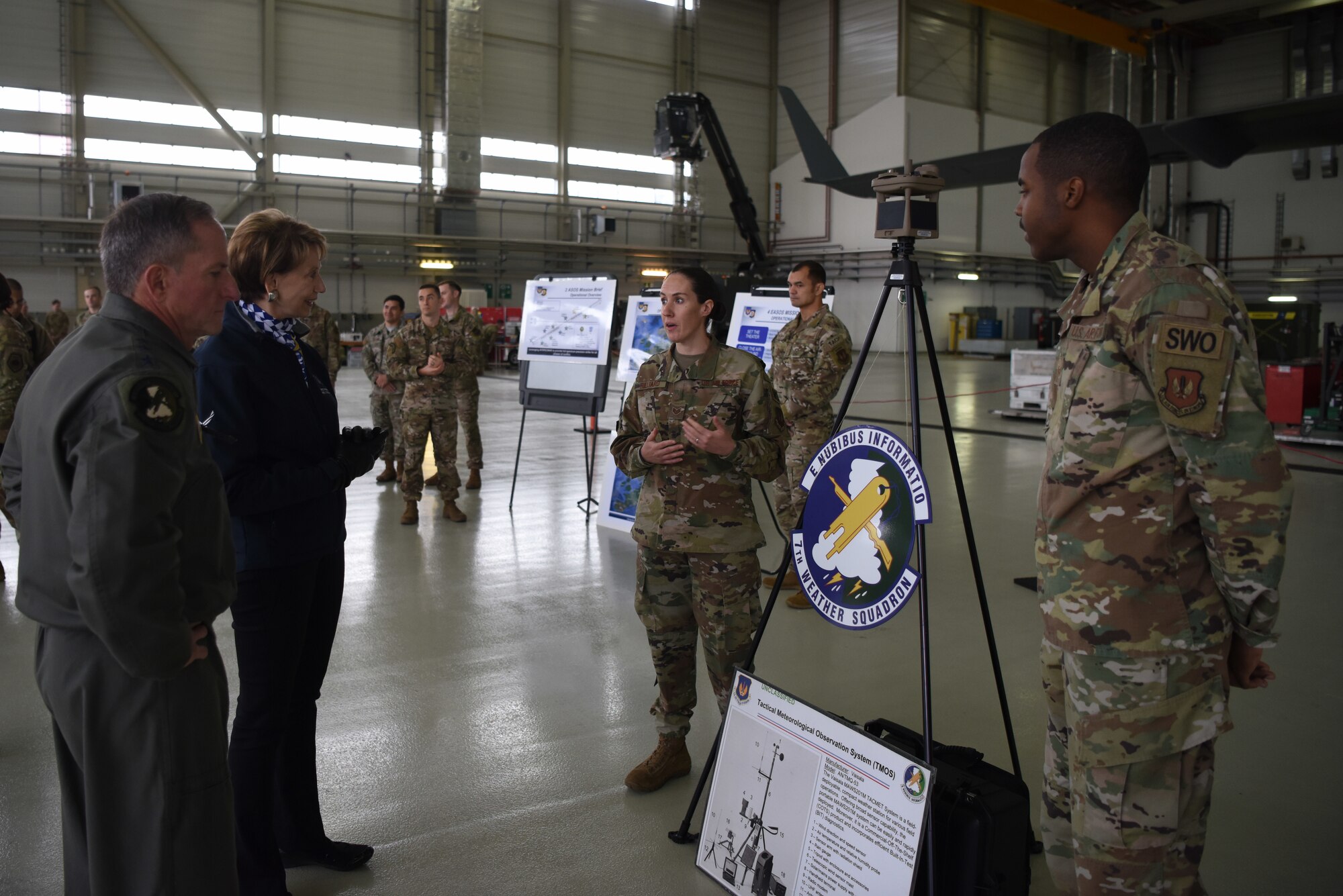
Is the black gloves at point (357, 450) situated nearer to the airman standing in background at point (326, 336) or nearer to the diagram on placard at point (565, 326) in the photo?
the diagram on placard at point (565, 326)

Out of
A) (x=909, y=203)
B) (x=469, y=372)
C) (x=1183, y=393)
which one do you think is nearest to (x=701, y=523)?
(x=909, y=203)

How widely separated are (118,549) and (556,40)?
23.1m

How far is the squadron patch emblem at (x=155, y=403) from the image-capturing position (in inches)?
56.3

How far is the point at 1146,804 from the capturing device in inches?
61.6

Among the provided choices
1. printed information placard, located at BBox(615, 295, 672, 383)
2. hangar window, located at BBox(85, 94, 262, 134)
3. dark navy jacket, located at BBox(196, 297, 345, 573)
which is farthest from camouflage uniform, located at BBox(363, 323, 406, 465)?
hangar window, located at BBox(85, 94, 262, 134)

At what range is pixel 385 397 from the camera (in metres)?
7.93

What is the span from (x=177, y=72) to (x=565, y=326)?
1588 cm

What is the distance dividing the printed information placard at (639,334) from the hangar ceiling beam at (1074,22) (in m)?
15.1

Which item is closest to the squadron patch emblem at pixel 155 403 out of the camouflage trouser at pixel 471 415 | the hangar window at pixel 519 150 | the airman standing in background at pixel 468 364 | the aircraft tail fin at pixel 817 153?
the airman standing in background at pixel 468 364

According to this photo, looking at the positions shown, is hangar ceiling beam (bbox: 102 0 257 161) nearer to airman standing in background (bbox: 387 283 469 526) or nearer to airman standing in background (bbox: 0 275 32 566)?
airman standing in background (bbox: 387 283 469 526)

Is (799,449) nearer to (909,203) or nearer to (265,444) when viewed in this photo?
(909,203)

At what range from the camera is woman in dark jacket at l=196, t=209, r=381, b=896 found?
2066 millimetres

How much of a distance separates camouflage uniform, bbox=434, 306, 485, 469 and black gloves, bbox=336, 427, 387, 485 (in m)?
4.60

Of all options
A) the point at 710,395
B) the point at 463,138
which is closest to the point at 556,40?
the point at 463,138
